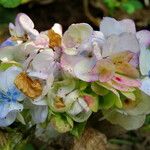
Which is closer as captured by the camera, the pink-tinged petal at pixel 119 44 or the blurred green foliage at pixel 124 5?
the pink-tinged petal at pixel 119 44

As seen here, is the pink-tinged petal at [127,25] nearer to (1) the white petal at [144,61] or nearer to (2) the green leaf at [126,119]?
(1) the white petal at [144,61]

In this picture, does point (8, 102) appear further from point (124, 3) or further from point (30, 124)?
point (124, 3)

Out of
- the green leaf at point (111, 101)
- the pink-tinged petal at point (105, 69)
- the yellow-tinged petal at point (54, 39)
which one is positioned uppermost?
the yellow-tinged petal at point (54, 39)

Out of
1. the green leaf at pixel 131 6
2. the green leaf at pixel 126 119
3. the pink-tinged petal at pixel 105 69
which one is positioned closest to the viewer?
the pink-tinged petal at pixel 105 69

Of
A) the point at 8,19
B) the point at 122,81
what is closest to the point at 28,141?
the point at 122,81

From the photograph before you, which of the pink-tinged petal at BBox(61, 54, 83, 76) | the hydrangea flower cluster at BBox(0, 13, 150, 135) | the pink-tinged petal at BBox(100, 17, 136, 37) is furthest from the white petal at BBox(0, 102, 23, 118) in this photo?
the pink-tinged petal at BBox(100, 17, 136, 37)

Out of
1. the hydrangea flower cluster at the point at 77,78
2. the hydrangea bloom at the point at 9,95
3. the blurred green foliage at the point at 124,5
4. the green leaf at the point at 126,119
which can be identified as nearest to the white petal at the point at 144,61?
the hydrangea flower cluster at the point at 77,78
